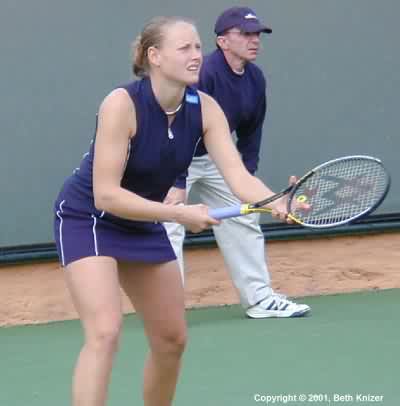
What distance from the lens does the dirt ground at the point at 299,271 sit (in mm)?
7215

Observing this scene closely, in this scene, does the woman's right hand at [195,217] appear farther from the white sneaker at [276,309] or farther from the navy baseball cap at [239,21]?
the white sneaker at [276,309]

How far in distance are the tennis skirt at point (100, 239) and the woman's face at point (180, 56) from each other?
53 centimetres

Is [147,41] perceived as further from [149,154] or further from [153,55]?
[149,154]

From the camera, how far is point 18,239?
7.15m

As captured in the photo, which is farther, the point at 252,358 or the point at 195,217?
the point at 252,358

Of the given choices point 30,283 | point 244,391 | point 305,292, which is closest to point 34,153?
point 30,283

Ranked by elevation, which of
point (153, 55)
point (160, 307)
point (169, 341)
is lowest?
point (169, 341)

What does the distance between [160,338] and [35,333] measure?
254 cm

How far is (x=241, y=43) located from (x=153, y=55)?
2241 mm

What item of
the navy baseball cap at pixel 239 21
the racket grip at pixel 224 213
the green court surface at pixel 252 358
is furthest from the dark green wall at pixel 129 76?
the racket grip at pixel 224 213

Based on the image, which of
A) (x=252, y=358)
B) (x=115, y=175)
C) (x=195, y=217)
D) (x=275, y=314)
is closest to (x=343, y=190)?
(x=195, y=217)

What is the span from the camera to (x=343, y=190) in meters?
4.73

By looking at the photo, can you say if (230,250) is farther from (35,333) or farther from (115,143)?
(115,143)

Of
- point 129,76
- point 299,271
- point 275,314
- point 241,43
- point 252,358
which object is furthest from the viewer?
point 299,271
